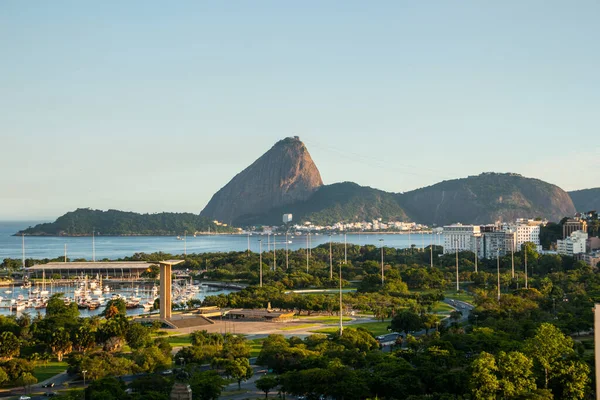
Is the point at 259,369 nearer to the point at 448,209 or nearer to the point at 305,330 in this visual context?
the point at 305,330

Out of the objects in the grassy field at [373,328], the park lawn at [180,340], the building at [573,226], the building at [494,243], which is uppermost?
the building at [573,226]

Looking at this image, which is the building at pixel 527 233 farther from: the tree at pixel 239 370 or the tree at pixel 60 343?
the tree at pixel 239 370

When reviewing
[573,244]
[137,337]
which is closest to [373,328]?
[137,337]

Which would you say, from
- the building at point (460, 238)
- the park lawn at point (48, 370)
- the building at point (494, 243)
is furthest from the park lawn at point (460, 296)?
the building at point (460, 238)

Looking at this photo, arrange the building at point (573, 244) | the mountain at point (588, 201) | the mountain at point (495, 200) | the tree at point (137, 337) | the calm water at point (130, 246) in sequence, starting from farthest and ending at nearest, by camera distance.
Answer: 1. the mountain at point (588, 201)
2. the mountain at point (495, 200)
3. the calm water at point (130, 246)
4. the building at point (573, 244)
5. the tree at point (137, 337)

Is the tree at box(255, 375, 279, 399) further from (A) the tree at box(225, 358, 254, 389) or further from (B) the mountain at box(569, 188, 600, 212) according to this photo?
(B) the mountain at box(569, 188, 600, 212)

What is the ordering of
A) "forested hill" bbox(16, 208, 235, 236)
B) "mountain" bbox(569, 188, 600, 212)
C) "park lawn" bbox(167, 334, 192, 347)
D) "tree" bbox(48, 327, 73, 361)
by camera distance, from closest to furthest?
"tree" bbox(48, 327, 73, 361) < "park lawn" bbox(167, 334, 192, 347) < "forested hill" bbox(16, 208, 235, 236) < "mountain" bbox(569, 188, 600, 212)

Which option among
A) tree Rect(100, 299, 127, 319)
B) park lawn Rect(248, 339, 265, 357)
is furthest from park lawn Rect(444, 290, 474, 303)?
tree Rect(100, 299, 127, 319)

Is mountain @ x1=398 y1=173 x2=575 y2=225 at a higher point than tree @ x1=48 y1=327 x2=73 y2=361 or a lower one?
higher

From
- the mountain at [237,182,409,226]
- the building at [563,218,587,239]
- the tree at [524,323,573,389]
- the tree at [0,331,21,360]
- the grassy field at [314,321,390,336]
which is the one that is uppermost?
the mountain at [237,182,409,226]
